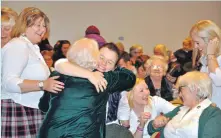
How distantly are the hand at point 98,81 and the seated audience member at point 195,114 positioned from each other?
59cm

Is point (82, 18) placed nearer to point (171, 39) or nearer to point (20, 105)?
point (171, 39)

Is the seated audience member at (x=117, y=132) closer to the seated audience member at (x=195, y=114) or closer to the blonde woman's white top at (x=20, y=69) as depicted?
the seated audience member at (x=195, y=114)

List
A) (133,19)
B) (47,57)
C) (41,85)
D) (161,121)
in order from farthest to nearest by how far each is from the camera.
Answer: (133,19), (47,57), (161,121), (41,85)

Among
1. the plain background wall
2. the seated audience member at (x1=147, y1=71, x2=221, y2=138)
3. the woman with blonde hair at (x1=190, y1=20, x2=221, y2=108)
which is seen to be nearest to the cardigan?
the seated audience member at (x1=147, y1=71, x2=221, y2=138)

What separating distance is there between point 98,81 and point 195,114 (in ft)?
2.25

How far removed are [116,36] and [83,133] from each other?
6167mm

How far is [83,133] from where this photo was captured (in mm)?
2182

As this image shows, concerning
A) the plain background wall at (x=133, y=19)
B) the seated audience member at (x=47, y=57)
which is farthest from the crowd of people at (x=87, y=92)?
the plain background wall at (x=133, y=19)

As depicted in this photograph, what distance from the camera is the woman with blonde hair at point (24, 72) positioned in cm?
241

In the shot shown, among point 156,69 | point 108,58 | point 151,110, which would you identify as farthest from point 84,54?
point 156,69

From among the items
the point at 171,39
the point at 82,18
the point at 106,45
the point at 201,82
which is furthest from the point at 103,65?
the point at 171,39

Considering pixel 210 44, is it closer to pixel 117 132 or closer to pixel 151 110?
pixel 151 110

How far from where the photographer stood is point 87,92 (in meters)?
2.15

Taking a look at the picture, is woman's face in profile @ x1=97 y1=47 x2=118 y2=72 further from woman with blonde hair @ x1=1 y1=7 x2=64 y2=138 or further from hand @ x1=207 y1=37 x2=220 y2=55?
hand @ x1=207 y1=37 x2=220 y2=55
